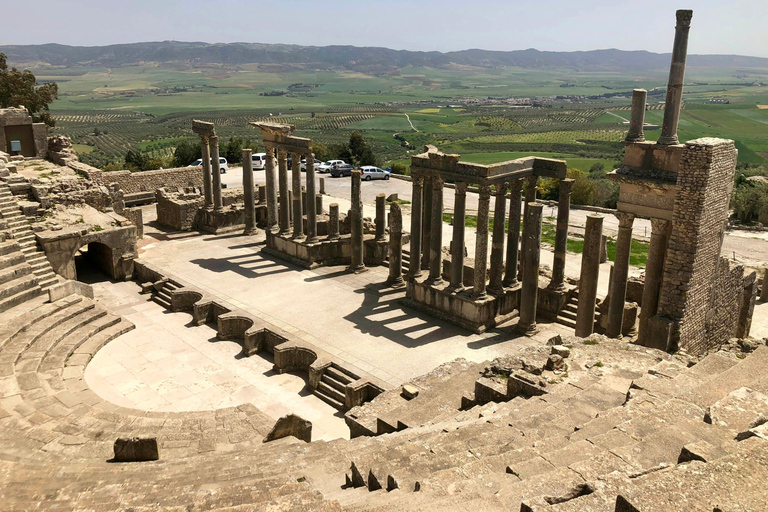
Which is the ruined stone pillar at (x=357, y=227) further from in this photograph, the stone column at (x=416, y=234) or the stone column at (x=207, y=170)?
the stone column at (x=207, y=170)

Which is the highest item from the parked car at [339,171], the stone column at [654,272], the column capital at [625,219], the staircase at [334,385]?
the column capital at [625,219]

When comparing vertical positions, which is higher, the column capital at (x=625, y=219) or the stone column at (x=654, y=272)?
the column capital at (x=625, y=219)

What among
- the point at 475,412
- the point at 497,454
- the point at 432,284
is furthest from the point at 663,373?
the point at 432,284

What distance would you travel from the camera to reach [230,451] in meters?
12.6

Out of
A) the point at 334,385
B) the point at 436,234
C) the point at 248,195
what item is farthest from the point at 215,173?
the point at 334,385

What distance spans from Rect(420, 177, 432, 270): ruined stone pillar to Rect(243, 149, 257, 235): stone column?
10.2 meters

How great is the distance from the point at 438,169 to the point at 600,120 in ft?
482

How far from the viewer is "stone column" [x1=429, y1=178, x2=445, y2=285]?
21.5m

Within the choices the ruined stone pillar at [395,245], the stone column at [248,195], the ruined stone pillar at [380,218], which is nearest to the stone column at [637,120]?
the ruined stone pillar at [395,245]

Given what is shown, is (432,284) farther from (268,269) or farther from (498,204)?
(268,269)

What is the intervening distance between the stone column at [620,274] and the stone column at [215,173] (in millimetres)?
20962

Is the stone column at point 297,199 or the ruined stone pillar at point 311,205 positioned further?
the stone column at point 297,199

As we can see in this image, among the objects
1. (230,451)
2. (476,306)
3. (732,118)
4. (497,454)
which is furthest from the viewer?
(732,118)

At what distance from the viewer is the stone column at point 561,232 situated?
67.7 feet
